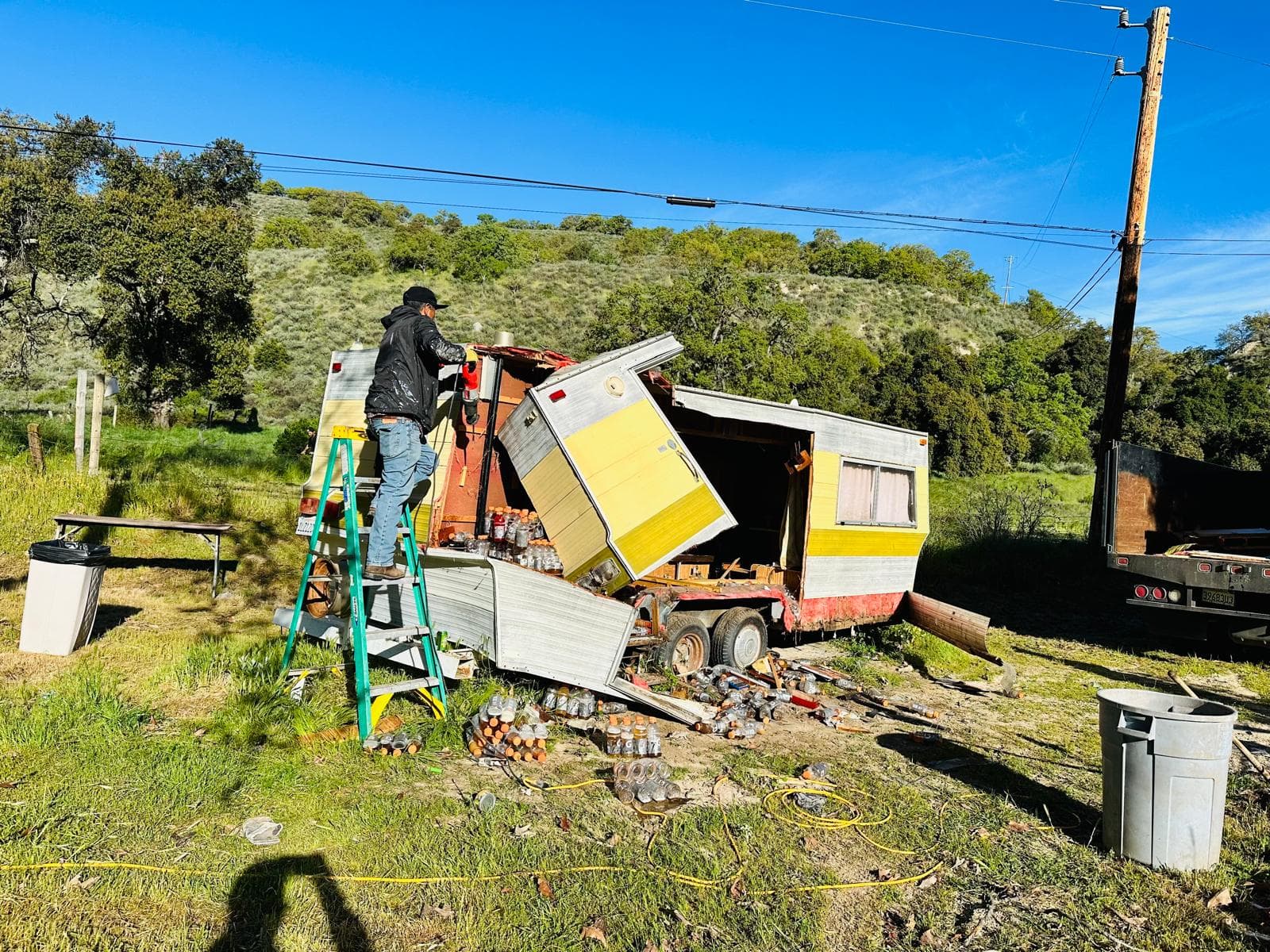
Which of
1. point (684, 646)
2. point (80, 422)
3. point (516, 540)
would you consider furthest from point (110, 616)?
point (684, 646)

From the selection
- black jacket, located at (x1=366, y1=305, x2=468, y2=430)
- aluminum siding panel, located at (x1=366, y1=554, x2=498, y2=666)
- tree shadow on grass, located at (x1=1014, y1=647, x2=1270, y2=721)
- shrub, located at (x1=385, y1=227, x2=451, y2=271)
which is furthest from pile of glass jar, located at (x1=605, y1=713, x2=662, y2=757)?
shrub, located at (x1=385, y1=227, x2=451, y2=271)

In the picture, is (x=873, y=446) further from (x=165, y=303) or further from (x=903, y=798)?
(x=165, y=303)

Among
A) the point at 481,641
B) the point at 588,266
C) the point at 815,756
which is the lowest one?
the point at 815,756

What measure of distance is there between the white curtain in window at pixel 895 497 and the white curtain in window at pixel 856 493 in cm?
24

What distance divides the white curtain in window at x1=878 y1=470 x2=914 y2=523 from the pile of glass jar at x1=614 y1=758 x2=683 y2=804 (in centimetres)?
611

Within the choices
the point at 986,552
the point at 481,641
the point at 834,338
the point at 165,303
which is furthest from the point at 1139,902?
the point at 834,338

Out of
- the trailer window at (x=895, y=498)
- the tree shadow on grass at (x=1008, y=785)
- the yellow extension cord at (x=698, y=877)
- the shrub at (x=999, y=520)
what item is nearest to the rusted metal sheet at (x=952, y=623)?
the trailer window at (x=895, y=498)

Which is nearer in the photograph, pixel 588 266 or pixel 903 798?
pixel 903 798

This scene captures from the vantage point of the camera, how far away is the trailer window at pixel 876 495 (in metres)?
10.1

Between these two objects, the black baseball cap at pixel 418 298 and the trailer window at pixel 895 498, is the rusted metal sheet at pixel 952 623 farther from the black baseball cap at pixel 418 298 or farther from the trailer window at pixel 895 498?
the black baseball cap at pixel 418 298

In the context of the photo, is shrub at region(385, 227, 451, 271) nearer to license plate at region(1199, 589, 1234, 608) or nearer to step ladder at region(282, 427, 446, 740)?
license plate at region(1199, 589, 1234, 608)

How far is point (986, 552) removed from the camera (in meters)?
15.6

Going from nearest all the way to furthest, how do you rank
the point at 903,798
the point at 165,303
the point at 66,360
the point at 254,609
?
1. the point at 903,798
2. the point at 254,609
3. the point at 165,303
4. the point at 66,360

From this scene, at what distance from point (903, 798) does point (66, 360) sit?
37.0m
